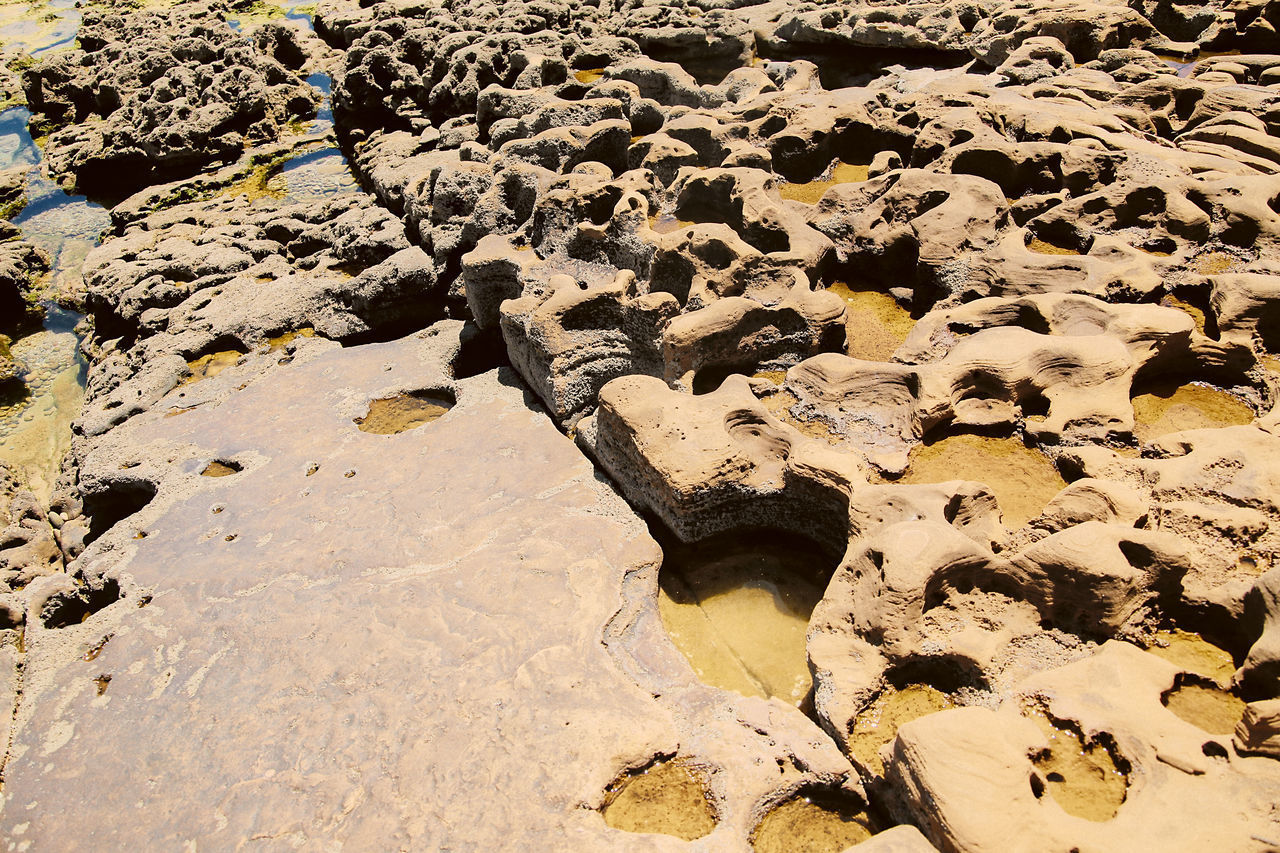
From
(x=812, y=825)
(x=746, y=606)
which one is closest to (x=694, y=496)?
(x=746, y=606)

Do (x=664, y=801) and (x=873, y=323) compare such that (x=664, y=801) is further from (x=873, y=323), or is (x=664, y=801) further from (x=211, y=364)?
(x=211, y=364)

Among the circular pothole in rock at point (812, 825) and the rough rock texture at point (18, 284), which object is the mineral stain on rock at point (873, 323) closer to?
the circular pothole in rock at point (812, 825)

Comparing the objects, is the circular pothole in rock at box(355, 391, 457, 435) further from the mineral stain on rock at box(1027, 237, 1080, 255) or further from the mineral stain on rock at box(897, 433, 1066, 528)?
the mineral stain on rock at box(1027, 237, 1080, 255)

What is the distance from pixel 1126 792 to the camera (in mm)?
2281

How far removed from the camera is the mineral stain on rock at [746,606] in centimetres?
324

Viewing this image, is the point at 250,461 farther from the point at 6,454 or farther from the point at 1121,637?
the point at 1121,637

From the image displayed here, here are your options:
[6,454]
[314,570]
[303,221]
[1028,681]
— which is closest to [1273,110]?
[1028,681]

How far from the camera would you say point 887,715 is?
8.97 feet

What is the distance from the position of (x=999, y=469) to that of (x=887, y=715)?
155 centimetres

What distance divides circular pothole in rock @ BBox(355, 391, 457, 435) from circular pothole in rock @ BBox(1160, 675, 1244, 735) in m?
3.88

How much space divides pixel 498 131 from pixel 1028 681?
638 cm

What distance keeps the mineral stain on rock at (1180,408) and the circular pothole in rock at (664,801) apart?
274cm

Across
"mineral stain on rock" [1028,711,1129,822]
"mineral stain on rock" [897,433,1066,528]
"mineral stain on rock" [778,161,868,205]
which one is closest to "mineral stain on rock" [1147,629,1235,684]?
"mineral stain on rock" [1028,711,1129,822]

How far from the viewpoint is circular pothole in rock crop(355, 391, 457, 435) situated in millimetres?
4789
